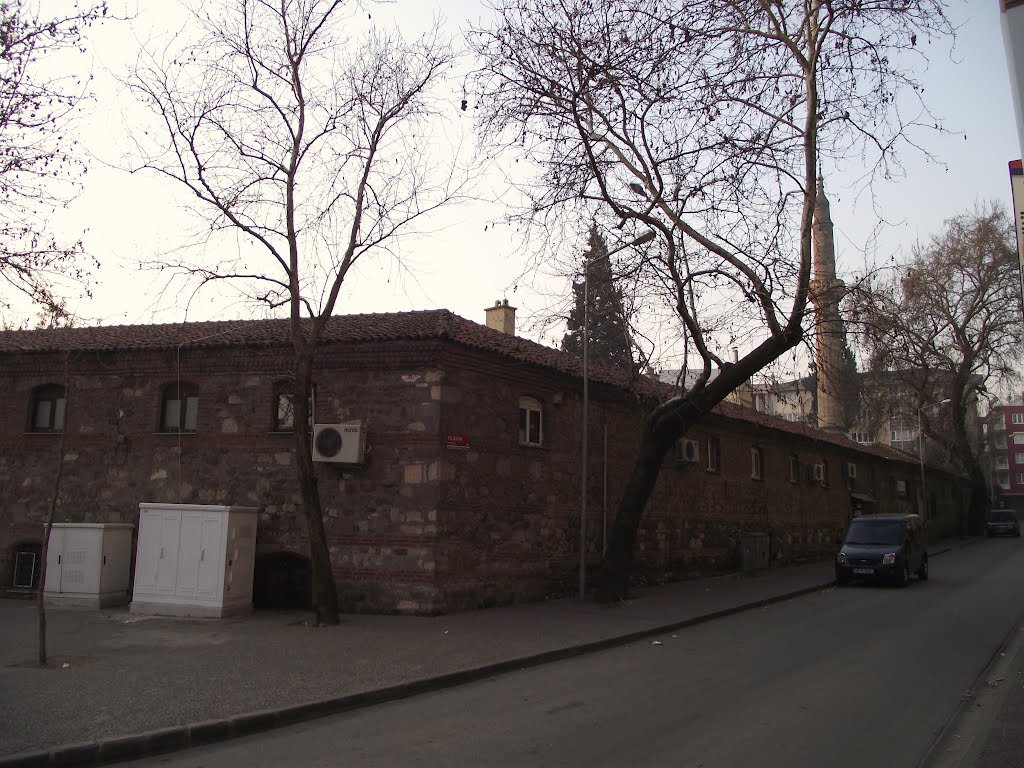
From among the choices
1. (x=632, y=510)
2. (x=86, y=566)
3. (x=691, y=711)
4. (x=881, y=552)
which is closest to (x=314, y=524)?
(x=86, y=566)

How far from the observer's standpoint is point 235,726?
6727mm

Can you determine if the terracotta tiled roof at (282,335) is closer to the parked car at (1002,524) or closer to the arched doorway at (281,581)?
the arched doorway at (281,581)

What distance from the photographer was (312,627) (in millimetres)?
11688

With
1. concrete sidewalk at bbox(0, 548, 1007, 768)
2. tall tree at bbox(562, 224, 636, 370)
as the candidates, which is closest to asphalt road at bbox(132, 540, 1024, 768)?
concrete sidewalk at bbox(0, 548, 1007, 768)

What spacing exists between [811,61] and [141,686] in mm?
13761

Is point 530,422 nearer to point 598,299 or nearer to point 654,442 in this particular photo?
point 654,442

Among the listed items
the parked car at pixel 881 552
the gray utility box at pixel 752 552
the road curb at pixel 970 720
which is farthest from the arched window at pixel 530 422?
the parked car at pixel 881 552

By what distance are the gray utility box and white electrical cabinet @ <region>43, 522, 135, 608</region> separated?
15954mm

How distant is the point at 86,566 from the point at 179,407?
11.0 ft

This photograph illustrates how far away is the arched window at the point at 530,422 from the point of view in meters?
15.4

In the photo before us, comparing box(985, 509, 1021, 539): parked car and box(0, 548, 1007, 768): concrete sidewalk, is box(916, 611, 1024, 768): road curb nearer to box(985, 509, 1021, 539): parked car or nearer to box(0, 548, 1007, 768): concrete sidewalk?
box(0, 548, 1007, 768): concrete sidewalk

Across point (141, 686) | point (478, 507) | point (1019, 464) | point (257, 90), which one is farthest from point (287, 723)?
point (1019, 464)

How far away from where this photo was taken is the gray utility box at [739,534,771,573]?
2217cm

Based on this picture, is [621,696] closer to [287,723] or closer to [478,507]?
[287,723]
